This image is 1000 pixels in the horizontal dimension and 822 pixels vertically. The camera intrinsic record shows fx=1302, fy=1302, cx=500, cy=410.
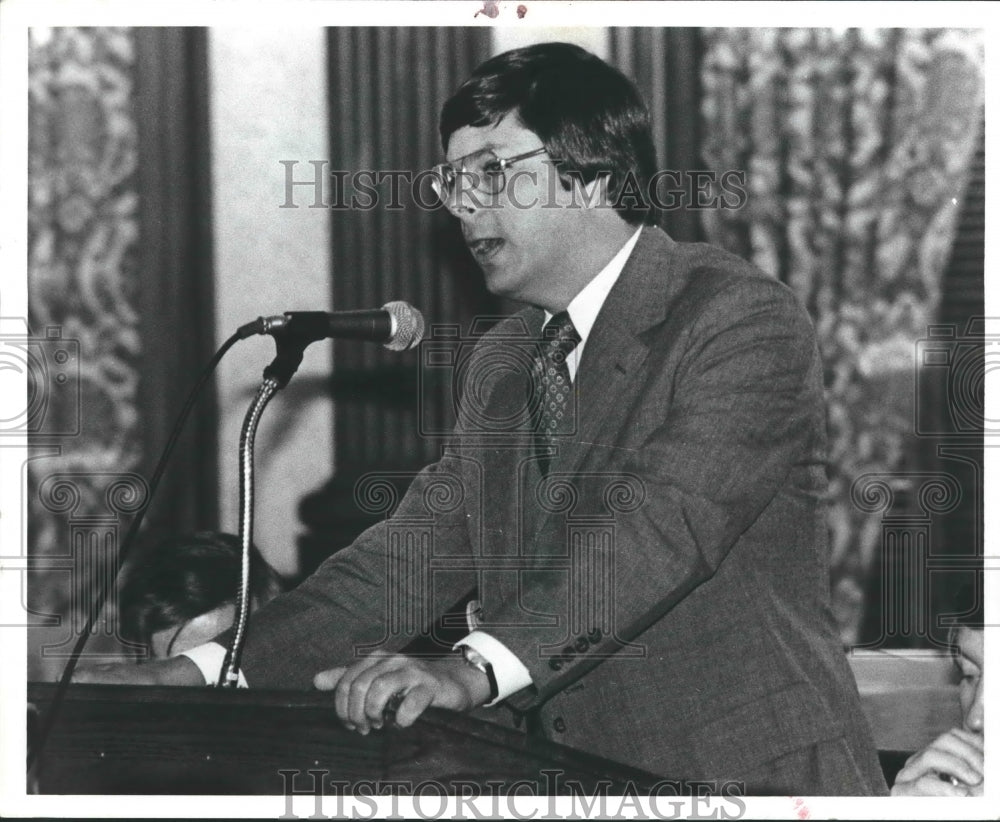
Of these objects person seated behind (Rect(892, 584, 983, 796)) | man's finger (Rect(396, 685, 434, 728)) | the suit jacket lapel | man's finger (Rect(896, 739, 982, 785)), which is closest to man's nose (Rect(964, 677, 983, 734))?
person seated behind (Rect(892, 584, 983, 796))

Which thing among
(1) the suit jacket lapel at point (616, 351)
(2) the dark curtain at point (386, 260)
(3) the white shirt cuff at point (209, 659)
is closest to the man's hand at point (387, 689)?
(3) the white shirt cuff at point (209, 659)

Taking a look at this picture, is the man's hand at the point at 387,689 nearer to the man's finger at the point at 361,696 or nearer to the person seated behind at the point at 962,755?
the man's finger at the point at 361,696

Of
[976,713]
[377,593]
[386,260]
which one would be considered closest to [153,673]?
[377,593]

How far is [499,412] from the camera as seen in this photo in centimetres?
229

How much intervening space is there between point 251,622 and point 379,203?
138cm

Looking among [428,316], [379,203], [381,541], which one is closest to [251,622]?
[381,541]

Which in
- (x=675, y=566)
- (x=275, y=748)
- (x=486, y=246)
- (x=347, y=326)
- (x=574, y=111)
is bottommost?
(x=275, y=748)

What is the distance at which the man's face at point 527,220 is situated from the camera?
2236 mm

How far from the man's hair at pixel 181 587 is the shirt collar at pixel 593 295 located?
2.47 feet

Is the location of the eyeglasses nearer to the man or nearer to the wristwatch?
the man

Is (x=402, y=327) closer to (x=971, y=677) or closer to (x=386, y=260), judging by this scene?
(x=971, y=677)

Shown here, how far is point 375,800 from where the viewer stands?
1.77 metres

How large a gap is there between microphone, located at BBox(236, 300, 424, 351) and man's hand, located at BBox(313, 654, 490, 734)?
0.44m

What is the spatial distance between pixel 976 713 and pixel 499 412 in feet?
3.14
